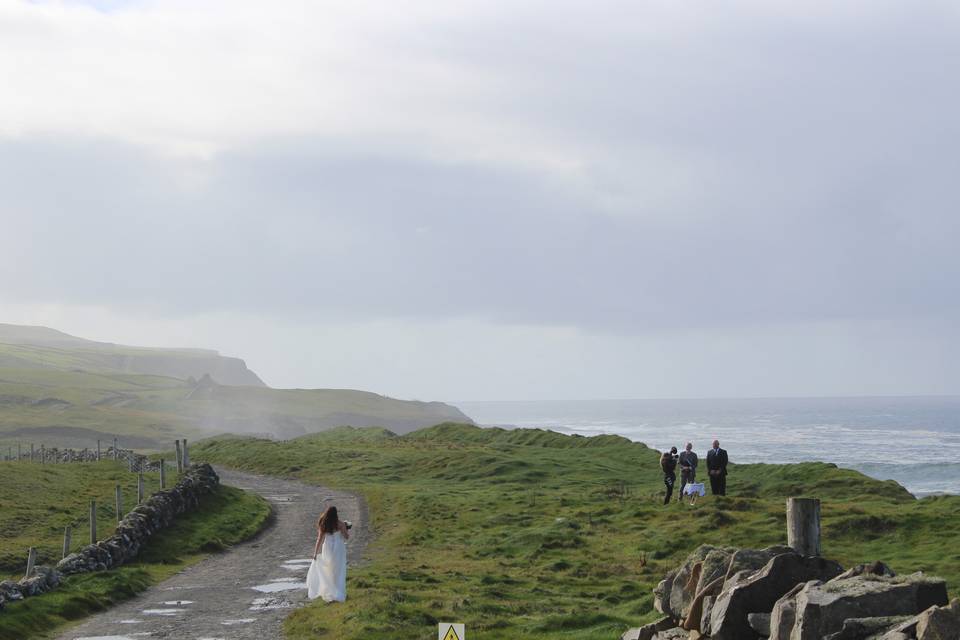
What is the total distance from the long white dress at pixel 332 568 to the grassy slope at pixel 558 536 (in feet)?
2.23

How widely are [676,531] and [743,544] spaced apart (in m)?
3.61

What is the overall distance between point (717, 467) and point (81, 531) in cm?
3029

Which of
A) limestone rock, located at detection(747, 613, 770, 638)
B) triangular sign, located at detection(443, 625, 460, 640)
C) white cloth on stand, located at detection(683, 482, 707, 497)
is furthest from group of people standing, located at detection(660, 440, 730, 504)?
triangular sign, located at detection(443, 625, 460, 640)

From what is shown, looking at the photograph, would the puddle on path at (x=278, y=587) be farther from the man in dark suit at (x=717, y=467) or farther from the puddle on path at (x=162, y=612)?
the man in dark suit at (x=717, y=467)

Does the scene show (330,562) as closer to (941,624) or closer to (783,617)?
(783,617)

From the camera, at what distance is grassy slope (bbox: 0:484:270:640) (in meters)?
26.7

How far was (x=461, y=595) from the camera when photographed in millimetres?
29031

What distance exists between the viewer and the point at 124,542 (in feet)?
125

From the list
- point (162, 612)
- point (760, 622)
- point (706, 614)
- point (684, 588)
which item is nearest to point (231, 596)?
point (162, 612)

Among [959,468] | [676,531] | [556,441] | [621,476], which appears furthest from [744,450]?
[676,531]

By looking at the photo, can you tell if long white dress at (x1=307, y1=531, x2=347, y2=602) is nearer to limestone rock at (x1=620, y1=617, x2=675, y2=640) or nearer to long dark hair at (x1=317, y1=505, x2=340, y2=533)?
long dark hair at (x1=317, y1=505, x2=340, y2=533)

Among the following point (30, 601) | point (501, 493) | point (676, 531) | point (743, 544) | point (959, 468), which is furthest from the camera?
point (959, 468)

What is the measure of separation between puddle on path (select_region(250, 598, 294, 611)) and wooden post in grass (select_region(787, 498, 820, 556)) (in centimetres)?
1580

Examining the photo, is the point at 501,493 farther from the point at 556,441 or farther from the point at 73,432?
the point at 73,432
